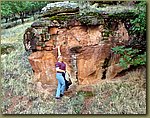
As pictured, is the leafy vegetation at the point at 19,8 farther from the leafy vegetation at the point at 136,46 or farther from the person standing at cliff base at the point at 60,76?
the leafy vegetation at the point at 136,46

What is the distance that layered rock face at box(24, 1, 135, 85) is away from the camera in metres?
3.22

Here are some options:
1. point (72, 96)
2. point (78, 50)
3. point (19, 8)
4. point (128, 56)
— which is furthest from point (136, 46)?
point (19, 8)

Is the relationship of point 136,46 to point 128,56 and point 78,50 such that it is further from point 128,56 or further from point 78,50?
point 78,50

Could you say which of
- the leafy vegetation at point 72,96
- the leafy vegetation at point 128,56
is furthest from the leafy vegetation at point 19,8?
the leafy vegetation at point 128,56

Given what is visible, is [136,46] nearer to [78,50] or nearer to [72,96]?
[78,50]

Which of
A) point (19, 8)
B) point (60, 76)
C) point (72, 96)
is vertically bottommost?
point (72, 96)

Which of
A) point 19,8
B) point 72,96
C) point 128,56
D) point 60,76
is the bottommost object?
point 72,96

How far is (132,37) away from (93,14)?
0.41 m

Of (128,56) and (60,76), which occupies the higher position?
(128,56)

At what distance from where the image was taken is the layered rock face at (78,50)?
3.22m

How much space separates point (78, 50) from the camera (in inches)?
127

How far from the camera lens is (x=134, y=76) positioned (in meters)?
3.20

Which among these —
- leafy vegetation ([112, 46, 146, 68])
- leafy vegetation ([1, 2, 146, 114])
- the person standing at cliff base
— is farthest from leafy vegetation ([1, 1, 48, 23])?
leafy vegetation ([112, 46, 146, 68])

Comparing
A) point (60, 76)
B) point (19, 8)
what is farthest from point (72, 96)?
point (19, 8)
